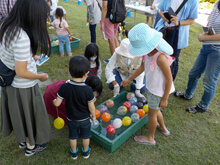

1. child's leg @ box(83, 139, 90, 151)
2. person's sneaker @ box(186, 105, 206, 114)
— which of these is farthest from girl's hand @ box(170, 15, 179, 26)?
child's leg @ box(83, 139, 90, 151)

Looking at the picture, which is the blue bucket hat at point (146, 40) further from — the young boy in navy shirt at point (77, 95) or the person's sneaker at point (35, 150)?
the person's sneaker at point (35, 150)

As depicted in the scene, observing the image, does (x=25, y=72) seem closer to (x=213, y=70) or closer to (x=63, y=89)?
(x=63, y=89)

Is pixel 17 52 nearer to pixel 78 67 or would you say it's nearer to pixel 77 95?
pixel 78 67

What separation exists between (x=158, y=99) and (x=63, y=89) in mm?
1070

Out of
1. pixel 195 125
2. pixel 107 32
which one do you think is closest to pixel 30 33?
pixel 195 125

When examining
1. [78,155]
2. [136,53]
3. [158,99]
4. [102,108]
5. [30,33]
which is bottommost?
[78,155]

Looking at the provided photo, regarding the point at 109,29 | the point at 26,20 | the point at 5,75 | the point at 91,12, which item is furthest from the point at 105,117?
the point at 91,12

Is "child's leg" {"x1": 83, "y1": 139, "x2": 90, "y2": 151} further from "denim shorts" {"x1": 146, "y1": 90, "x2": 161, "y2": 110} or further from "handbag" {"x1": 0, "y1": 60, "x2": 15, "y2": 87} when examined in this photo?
"handbag" {"x1": 0, "y1": 60, "x2": 15, "y2": 87}

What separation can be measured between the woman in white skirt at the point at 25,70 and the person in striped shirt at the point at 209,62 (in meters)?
2.09

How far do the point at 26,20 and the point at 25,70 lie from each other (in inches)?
16.8

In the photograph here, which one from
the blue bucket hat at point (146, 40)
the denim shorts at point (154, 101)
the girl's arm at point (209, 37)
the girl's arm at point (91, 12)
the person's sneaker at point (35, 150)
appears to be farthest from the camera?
the girl's arm at point (91, 12)

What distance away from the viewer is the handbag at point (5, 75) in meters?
1.65

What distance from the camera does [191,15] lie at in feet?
9.16

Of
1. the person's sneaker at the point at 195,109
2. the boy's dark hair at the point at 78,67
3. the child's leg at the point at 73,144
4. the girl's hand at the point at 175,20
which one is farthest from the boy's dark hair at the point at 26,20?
the person's sneaker at the point at 195,109
